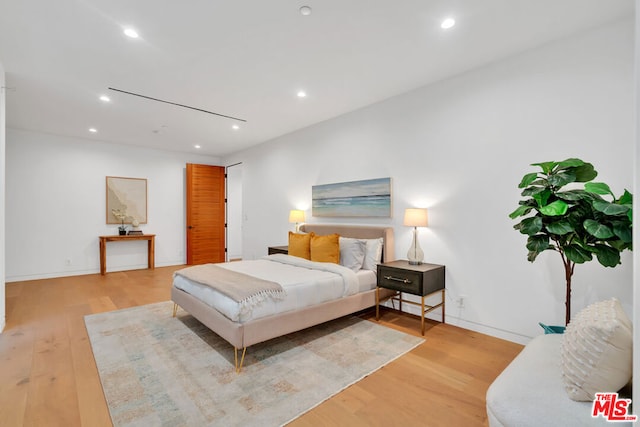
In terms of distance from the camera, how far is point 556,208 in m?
2.00

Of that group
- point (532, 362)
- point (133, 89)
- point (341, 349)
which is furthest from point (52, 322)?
point (532, 362)

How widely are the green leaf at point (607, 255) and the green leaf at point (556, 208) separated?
32 cm

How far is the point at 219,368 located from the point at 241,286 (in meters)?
0.67

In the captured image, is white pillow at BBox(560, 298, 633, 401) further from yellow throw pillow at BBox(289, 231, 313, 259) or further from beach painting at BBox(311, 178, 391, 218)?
yellow throw pillow at BBox(289, 231, 313, 259)

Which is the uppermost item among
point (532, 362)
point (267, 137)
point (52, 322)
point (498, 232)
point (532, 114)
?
point (267, 137)

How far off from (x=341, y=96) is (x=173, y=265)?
5.60 metres

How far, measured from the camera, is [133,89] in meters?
3.67

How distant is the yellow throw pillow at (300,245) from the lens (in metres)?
4.24

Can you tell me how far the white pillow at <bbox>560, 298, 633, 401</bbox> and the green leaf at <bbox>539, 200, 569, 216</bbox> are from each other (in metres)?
0.82

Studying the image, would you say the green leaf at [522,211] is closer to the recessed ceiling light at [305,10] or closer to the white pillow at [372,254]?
the white pillow at [372,254]

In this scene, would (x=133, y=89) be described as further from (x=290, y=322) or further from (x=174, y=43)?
(x=290, y=322)

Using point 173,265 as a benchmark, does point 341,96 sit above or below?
above

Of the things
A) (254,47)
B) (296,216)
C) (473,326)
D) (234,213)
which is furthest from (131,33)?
(234,213)

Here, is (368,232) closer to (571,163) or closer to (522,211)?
(522,211)
